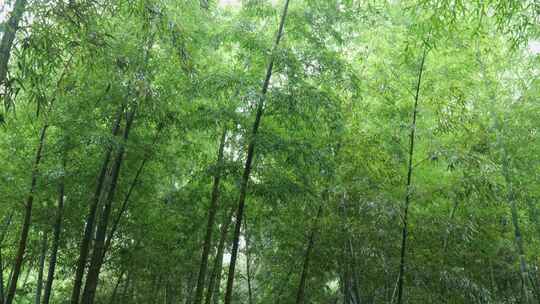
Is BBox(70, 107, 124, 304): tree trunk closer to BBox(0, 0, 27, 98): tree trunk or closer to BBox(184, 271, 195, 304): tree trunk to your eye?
BBox(0, 0, 27, 98): tree trunk

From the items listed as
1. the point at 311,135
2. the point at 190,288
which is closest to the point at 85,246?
the point at 311,135

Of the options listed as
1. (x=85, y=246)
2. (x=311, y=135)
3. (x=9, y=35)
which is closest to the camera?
(x=9, y=35)

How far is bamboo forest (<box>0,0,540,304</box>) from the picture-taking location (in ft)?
15.6

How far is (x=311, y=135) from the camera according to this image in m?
6.10

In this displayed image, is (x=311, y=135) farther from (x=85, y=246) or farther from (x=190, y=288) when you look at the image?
(x=190, y=288)

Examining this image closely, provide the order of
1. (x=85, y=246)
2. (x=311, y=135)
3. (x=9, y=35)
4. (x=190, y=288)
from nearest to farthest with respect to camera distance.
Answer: (x=9, y=35) → (x=85, y=246) → (x=311, y=135) → (x=190, y=288)

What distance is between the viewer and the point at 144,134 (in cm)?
682

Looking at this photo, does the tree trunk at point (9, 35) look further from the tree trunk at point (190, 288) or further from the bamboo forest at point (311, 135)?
the tree trunk at point (190, 288)

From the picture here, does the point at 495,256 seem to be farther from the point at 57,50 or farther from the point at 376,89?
the point at 57,50

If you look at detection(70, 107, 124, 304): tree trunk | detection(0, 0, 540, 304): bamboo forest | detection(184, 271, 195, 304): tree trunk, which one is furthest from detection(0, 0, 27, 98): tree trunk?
detection(184, 271, 195, 304): tree trunk

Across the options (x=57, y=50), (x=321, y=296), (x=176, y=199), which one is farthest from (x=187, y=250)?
(x=57, y=50)

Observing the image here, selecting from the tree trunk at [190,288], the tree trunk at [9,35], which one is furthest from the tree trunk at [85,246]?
the tree trunk at [190,288]

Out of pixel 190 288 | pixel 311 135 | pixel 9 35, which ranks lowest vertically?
pixel 190 288

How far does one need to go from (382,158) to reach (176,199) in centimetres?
446
